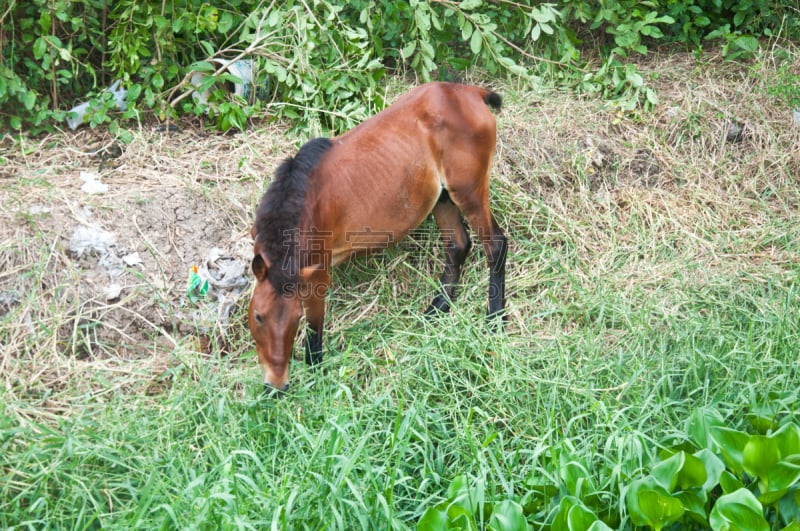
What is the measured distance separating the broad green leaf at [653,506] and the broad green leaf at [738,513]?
0.13 metres

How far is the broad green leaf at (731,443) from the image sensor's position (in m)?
3.54

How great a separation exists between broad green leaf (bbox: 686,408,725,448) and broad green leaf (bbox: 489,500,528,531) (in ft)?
2.97

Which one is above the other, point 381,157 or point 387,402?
point 381,157

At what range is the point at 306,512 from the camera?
3373mm

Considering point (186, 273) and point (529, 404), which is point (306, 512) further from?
point (186, 273)

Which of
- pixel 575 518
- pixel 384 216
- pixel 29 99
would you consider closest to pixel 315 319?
pixel 384 216

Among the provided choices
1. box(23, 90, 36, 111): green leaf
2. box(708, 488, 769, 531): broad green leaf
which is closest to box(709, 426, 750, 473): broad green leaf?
box(708, 488, 769, 531): broad green leaf

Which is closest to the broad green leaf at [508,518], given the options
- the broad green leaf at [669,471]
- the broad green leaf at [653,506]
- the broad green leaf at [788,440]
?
the broad green leaf at [653,506]

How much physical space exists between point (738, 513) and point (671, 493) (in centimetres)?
26

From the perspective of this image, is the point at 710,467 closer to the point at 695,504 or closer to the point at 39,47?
the point at 695,504

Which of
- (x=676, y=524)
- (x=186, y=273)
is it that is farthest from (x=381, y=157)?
(x=676, y=524)

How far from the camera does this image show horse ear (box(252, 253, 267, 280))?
427cm

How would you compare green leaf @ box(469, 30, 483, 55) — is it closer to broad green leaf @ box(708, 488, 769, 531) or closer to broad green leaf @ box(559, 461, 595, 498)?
broad green leaf @ box(559, 461, 595, 498)

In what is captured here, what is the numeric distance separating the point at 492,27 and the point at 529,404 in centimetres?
328
